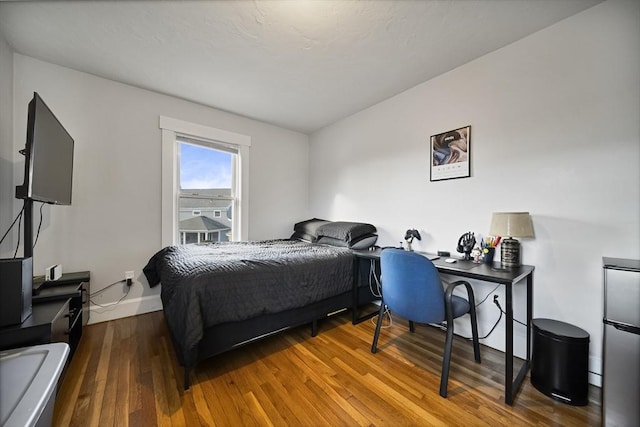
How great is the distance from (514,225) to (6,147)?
4165mm

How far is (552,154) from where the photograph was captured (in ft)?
5.82

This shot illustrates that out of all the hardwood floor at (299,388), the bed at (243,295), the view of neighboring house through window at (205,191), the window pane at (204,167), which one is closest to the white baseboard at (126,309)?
the hardwood floor at (299,388)

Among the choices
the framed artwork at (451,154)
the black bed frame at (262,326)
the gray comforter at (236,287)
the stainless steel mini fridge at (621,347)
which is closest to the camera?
the stainless steel mini fridge at (621,347)

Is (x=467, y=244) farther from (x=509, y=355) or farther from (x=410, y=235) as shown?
(x=509, y=355)

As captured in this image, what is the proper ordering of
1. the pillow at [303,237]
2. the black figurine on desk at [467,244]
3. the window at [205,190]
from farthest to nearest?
the pillow at [303,237] → the window at [205,190] → the black figurine on desk at [467,244]

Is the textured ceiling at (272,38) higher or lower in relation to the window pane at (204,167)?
higher

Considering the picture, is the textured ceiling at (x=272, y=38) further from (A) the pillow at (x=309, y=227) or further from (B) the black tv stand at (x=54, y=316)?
(B) the black tv stand at (x=54, y=316)

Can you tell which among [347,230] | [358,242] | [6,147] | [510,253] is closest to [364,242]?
[358,242]

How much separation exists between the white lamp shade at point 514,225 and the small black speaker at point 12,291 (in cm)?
298

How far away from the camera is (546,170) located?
1800 millimetres

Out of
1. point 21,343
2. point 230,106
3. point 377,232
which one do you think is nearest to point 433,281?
point 377,232

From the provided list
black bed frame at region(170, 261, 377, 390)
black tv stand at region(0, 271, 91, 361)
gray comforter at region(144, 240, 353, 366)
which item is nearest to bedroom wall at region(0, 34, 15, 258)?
black tv stand at region(0, 271, 91, 361)

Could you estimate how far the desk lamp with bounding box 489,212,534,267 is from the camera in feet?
5.55

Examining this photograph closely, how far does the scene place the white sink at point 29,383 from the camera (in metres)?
0.52
